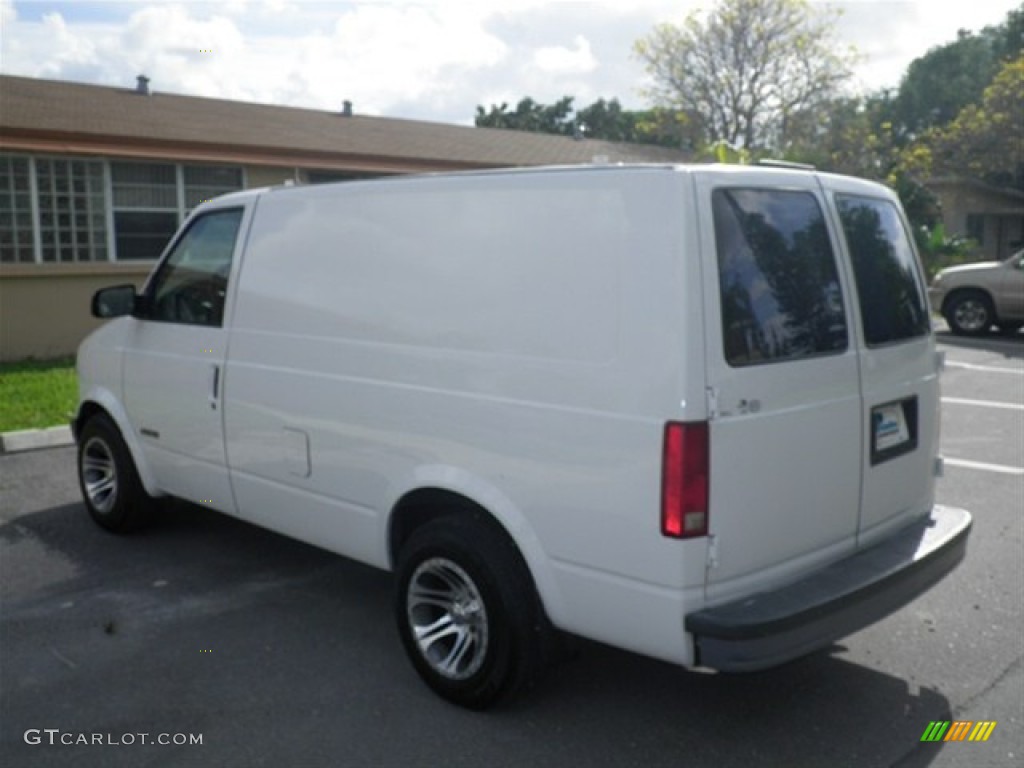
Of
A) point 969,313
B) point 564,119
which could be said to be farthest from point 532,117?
point 969,313

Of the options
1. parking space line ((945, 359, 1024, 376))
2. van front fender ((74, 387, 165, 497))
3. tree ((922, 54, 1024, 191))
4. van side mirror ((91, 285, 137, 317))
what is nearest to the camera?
van side mirror ((91, 285, 137, 317))

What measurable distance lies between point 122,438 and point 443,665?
114 inches

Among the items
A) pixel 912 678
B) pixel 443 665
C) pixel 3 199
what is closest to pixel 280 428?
pixel 443 665

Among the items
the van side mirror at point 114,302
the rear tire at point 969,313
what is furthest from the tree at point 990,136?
the van side mirror at point 114,302

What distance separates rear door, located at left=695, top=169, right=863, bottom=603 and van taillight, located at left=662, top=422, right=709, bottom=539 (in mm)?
48

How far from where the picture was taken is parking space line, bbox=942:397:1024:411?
10445 mm

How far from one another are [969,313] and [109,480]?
15.0m

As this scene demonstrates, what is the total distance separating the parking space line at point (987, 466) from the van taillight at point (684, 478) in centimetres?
525

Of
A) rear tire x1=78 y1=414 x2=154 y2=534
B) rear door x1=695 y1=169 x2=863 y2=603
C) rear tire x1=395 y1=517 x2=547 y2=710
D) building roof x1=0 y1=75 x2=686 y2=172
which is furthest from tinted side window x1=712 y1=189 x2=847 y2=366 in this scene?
building roof x1=0 y1=75 x2=686 y2=172

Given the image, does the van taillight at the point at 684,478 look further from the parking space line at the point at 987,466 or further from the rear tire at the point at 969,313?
the rear tire at the point at 969,313

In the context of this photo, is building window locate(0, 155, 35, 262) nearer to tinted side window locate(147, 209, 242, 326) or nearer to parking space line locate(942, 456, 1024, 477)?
tinted side window locate(147, 209, 242, 326)

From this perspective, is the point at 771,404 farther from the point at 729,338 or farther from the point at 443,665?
the point at 443,665

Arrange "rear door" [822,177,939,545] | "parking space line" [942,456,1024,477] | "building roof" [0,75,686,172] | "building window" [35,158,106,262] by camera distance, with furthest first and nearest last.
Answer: "building window" [35,158,106,262]
"building roof" [0,75,686,172]
"parking space line" [942,456,1024,477]
"rear door" [822,177,939,545]

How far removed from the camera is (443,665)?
403cm
